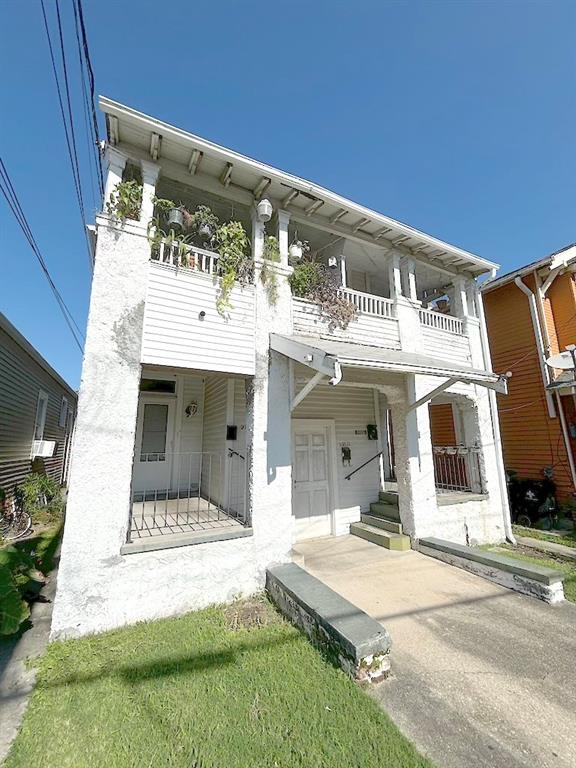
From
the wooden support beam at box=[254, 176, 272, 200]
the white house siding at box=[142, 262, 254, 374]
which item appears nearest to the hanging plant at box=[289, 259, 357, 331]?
the white house siding at box=[142, 262, 254, 374]

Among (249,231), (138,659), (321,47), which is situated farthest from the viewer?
(249,231)

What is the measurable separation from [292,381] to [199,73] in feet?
20.7

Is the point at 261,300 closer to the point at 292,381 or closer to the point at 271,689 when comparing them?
the point at 292,381

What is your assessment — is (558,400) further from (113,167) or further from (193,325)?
(113,167)

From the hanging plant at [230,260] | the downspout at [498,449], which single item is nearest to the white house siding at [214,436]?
the hanging plant at [230,260]

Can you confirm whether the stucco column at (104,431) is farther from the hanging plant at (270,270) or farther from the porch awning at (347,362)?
the porch awning at (347,362)

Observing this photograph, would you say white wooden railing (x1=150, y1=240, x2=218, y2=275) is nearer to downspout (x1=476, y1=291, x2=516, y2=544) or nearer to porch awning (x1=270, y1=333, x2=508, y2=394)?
porch awning (x1=270, y1=333, x2=508, y2=394)

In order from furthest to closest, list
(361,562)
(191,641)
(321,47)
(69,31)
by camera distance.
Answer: (321,47) → (361,562) → (69,31) → (191,641)

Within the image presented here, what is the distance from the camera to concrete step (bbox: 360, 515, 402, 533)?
673 cm

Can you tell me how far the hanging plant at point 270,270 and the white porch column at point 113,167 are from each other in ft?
7.92

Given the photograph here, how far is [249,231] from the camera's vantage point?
22.0ft

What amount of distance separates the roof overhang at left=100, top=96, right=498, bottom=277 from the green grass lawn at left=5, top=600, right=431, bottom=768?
6606mm

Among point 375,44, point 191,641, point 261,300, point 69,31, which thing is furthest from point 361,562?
point 375,44

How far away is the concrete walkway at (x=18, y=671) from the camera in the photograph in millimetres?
2621
